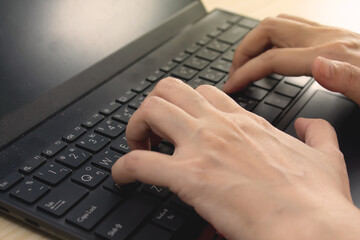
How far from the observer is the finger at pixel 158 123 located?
54 centimetres

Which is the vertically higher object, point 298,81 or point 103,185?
point 103,185

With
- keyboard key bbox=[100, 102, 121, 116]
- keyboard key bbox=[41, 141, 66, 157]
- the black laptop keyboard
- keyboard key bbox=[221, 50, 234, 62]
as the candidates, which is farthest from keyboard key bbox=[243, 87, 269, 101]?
keyboard key bbox=[41, 141, 66, 157]

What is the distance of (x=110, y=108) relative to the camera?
708 mm

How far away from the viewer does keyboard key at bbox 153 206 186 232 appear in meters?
0.51

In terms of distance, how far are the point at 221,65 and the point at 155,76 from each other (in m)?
0.13

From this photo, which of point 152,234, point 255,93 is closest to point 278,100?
point 255,93

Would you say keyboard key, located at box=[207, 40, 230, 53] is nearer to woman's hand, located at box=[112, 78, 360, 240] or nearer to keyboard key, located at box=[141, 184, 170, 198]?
woman's hand, located at box=[112, 78, 360, 240]

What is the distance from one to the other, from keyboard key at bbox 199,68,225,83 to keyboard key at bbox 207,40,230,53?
0.27 feet

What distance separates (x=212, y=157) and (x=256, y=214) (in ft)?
0.26

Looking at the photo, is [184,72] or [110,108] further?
[184,72]

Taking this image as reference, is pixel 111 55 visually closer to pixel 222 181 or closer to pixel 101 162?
pixel 101 162

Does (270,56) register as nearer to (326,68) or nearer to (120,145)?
(326,68)

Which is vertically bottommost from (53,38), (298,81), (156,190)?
(298,81)

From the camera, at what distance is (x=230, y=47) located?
917mm
